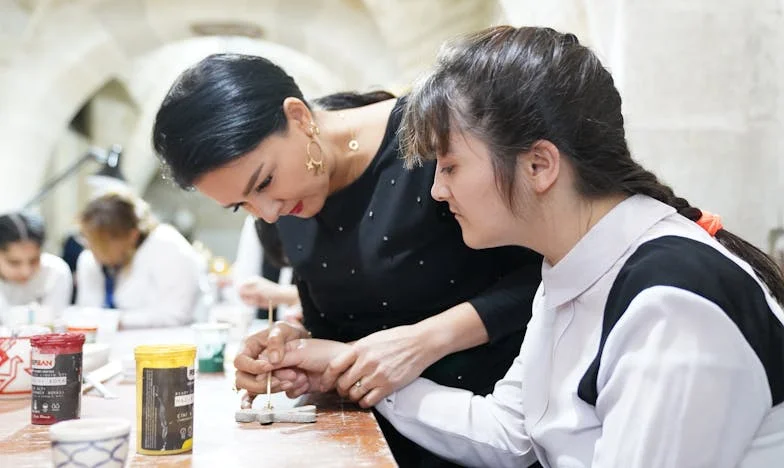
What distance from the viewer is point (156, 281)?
394 centimetres

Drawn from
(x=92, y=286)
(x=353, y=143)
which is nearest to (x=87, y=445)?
(x=353, y=143)

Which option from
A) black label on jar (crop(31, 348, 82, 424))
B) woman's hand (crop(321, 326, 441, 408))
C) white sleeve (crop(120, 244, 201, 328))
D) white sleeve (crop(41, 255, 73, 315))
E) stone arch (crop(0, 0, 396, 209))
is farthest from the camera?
stone arch (crop(0, 0, 396, 209))

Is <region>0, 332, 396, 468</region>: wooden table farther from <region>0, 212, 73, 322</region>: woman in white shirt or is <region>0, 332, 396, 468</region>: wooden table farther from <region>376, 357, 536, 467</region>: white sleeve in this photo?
<region>0, 212, 73, 322</region>: woman in white shirt

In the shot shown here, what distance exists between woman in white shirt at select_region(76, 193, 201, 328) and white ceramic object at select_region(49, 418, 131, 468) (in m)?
2.82

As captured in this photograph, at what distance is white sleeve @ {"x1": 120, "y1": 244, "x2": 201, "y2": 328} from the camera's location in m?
→ 3.81

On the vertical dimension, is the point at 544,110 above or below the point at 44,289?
above

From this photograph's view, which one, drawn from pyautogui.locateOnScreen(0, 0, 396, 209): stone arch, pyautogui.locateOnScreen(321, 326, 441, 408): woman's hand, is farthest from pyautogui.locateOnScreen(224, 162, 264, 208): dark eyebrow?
pyautogui.locateOnScreen(0, 0, 396, 209): stone arch

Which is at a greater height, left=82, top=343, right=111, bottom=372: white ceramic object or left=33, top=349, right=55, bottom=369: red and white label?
left=33, top=349, right=55, bottom=369: red and white label

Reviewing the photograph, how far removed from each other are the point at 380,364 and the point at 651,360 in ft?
2.06

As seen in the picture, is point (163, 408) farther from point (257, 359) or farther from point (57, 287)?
point (57, 287)

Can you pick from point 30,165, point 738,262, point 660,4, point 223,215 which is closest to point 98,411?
point 738,262

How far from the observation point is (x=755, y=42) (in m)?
2.69

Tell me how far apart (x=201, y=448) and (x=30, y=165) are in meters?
6.53

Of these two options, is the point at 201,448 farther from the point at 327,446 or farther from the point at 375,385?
the point at 375,385
